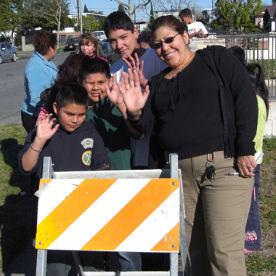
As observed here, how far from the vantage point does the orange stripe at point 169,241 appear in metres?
2.34

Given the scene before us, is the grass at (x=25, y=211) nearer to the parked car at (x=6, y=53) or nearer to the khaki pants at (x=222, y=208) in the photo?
the khaki pants at (x=222, y=208)

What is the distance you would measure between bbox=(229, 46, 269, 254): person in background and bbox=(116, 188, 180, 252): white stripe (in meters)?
1.34

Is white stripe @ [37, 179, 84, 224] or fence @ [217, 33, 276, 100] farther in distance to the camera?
fence @ [217, 33, 276, 100]

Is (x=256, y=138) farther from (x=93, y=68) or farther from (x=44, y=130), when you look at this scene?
(x=44, y=130)

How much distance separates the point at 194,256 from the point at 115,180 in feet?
3.83

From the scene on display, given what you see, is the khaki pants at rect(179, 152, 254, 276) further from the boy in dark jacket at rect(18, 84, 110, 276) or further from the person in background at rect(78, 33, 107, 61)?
the person in background at rect(78, 33, 107, 61)

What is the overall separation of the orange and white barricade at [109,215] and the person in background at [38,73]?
266 cm

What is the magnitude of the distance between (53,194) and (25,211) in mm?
3001

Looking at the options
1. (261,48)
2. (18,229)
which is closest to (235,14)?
(261,48)

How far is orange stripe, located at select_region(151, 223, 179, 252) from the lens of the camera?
7.68 feet

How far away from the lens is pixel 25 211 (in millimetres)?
5266

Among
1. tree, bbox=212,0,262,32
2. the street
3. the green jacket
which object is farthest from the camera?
tree, bbox=212,0,262,32

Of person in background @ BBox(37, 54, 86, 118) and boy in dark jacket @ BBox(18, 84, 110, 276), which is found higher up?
person in background @ BBox(37, 54, 86, 118)

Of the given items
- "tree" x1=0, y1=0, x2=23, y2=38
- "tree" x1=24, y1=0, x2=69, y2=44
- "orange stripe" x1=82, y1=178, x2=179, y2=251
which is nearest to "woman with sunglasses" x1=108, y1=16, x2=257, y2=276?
"orange stripe" x1=82, y1=178, x2=179, y2=251
